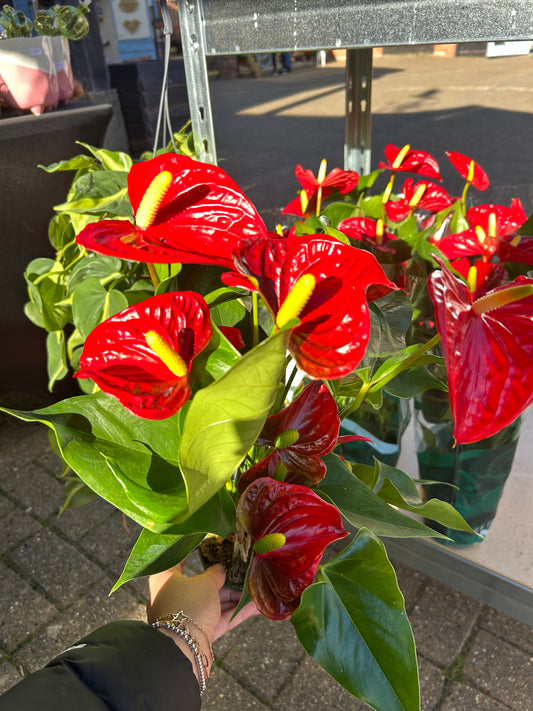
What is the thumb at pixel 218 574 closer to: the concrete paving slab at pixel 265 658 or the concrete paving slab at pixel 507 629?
the concrete paving slab at pixel 265 658

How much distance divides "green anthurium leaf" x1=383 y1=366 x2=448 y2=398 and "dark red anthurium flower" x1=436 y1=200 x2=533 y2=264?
0.13m

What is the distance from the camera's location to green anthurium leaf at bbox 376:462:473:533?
43cm

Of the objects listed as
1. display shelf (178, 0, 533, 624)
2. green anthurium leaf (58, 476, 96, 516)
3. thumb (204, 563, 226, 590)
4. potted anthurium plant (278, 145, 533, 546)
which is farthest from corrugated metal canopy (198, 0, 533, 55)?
green anthurium leaf (58, 476, 96, 516)

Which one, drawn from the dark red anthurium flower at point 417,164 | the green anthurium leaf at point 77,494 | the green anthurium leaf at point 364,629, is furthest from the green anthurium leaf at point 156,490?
the green anthurium leaf at point 77,494

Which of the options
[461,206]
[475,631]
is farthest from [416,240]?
[475,631]

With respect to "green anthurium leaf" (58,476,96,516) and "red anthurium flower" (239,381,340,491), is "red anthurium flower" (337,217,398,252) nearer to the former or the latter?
"red anthurium flower" (239,381,340,491)

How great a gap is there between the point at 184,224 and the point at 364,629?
29 cm

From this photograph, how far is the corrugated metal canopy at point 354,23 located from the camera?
422 millimetres

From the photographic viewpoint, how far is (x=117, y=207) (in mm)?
563

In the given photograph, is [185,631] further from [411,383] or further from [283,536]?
[411,383]

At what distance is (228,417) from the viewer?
29 cm

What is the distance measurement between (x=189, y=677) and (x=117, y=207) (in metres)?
0.43

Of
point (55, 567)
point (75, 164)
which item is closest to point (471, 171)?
point (75, 164)

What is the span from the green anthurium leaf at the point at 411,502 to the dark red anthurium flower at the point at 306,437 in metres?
0.07
